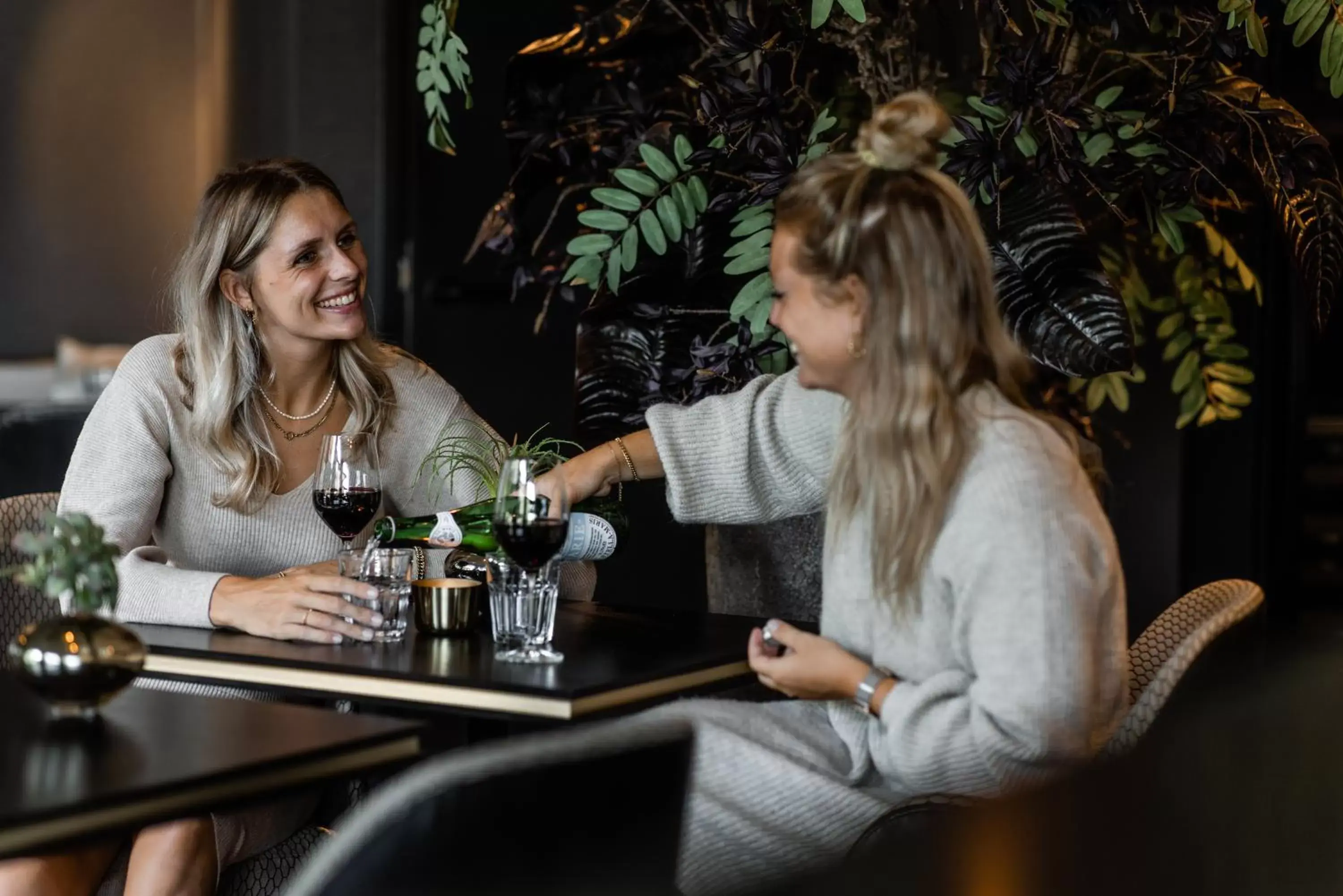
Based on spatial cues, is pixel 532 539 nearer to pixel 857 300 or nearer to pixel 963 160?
pixel 857 300

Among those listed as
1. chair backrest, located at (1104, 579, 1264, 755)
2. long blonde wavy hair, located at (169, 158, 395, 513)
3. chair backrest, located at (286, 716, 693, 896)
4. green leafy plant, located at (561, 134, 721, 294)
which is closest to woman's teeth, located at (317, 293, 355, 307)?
long blonde wavy hair, located at (169, 158, 395, 513)

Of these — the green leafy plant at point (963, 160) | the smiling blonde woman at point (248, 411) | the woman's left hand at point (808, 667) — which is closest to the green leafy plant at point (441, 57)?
the green leafy plant at point (963, 160)

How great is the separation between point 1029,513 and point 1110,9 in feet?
4.27

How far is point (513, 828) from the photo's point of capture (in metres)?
0.92

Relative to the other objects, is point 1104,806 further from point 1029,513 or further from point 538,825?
point 1029,513

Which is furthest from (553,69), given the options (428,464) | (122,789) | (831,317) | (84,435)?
(122,789)

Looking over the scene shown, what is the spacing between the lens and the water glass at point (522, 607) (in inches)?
73.6

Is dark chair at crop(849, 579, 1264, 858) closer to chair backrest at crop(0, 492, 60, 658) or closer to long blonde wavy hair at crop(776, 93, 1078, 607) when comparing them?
long blonde wavy hair at crop(776, 93, 1078, 607)

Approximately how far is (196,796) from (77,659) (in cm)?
25

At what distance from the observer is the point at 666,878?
996 millimetres

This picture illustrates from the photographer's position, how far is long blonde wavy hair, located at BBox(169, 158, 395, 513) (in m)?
2.45

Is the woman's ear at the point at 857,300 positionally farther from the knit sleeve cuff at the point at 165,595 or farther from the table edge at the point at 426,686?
the knit sleeve cuff at the point at 165,595

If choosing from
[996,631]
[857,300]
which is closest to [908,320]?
[857,300]

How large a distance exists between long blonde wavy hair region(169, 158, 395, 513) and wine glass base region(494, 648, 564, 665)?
734mm
